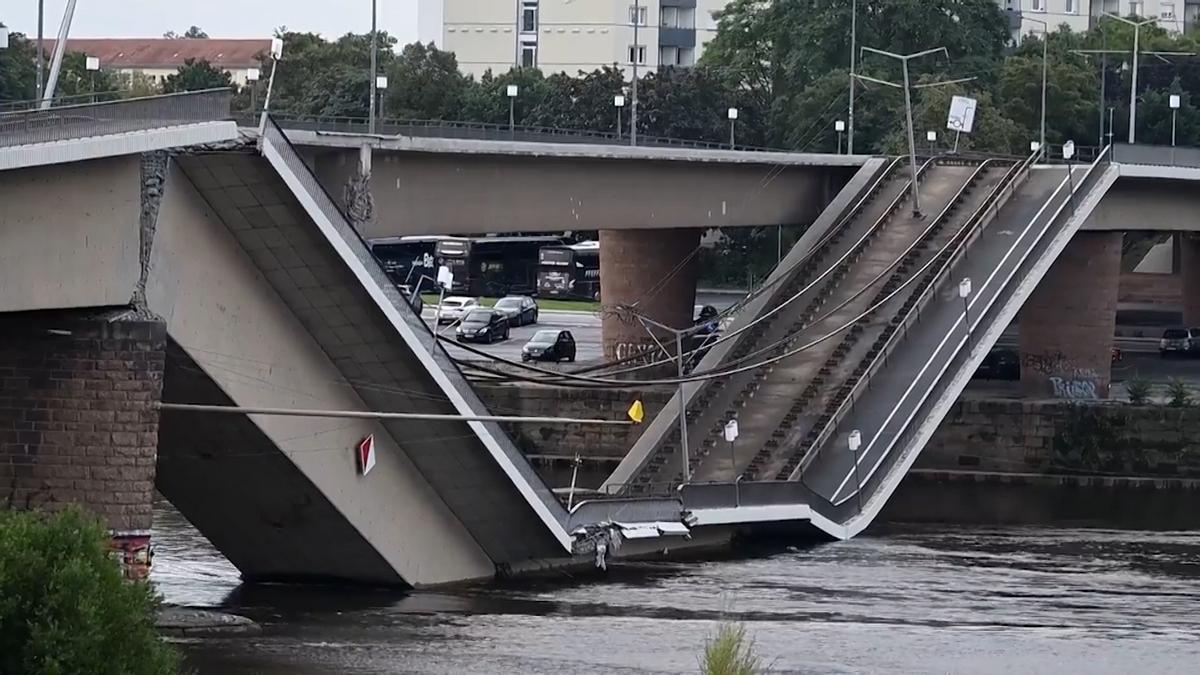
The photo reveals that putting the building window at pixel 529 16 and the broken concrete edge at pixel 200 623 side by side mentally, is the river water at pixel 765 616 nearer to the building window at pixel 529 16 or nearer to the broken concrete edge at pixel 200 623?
the broken concrete edge at pixel 200 623

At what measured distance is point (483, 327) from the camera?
72.8 meters

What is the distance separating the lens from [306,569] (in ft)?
113

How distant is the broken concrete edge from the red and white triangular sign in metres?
2.72

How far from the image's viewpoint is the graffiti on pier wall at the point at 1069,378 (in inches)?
2443

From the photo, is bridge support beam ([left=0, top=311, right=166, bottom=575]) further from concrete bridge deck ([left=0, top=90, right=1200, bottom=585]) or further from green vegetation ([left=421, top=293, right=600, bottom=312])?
green vegetation ([left=421, top=293, right=600, bottom=312])

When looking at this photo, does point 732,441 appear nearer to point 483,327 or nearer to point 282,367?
point 282,367

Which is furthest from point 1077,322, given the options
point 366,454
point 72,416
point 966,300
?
point 72,416

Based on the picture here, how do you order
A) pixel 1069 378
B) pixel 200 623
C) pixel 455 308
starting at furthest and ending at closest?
pixel 455 308, pixel 1069 378, pixel 200 623

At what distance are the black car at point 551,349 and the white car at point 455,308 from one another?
475cm

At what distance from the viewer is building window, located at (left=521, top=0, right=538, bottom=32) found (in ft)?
412

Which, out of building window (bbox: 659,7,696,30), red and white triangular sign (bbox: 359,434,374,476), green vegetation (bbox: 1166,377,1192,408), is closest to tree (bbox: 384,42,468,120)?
building window (bbox: 659,7,696,30)

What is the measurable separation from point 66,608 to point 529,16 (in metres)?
108

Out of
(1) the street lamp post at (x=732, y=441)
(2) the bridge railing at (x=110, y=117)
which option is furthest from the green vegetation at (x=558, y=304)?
(2) the bridge railing at (x=110, y=117)

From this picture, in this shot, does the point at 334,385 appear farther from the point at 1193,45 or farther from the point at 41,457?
the point at 1193,45
